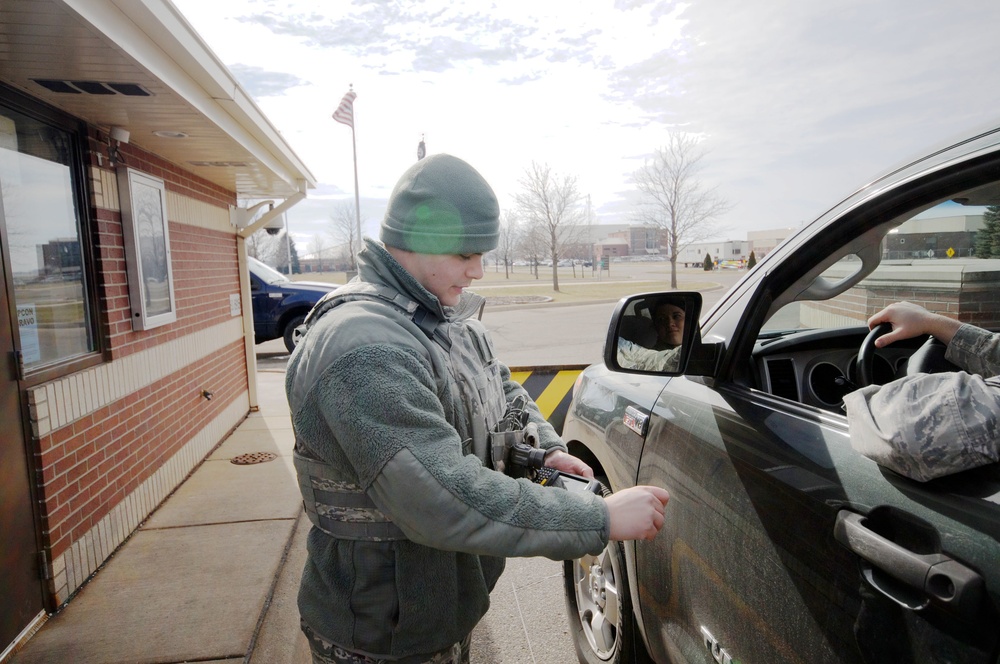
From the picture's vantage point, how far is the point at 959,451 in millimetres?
1068

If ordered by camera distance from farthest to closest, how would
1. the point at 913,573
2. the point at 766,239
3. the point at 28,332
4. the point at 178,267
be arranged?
the point at 178,267
the point at 28,332
the point at 766,239
the point at 913,573

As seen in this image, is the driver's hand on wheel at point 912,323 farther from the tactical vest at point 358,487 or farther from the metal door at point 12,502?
the metal door at point 12,502

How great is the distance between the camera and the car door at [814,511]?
106 centimetres

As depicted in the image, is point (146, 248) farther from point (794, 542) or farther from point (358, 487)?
point (794, 542)

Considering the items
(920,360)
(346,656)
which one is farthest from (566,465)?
(920,360)

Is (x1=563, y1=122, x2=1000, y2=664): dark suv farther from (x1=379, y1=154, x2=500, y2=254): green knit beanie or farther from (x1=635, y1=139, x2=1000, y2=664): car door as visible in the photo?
(x1=379, y1=154, x2=500, y2=254): green knit beanie

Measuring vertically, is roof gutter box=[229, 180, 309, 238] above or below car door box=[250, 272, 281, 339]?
above

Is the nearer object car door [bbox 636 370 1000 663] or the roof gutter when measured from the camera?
car door [bbox 636 370 1000 663]

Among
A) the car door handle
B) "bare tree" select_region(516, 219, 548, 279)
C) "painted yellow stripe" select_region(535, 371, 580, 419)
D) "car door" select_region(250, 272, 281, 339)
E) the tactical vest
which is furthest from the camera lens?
"bare tree" select_region(516, 219, 548, 279)

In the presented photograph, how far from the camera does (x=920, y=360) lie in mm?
1740

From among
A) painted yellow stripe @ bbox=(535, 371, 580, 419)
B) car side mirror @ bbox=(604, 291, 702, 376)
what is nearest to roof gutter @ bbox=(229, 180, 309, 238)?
painted yellow stripe @ bbox=(535, 371, 580, 419)

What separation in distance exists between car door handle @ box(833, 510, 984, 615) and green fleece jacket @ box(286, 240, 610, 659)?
459mm

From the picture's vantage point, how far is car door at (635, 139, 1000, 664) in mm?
1056

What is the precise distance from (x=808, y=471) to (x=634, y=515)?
39 centimetres
